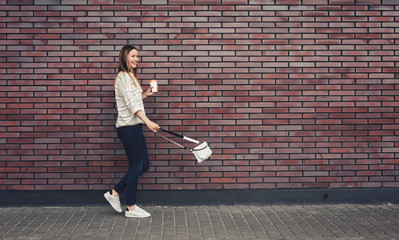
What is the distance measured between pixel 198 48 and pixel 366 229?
2.94m

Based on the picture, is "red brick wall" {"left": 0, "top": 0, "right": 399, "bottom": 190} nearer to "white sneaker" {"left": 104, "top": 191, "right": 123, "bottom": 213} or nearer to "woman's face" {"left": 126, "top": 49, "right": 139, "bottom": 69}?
"white sneaker" {"left": 104, "top": 191, "right": 123, "bottom": 213}

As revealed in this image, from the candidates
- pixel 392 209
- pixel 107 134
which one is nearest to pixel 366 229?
pixel 392 209

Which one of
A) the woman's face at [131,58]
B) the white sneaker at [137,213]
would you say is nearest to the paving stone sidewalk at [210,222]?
the white sneaker at [137,213]

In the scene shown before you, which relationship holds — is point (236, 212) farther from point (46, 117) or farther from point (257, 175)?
point (46, 117)

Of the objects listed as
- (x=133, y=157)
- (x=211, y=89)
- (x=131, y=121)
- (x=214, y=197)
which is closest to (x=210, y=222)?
(x=214, y=197)

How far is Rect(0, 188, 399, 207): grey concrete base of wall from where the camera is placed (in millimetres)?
6273

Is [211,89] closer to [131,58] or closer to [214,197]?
[131,58]

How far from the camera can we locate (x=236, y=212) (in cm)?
600

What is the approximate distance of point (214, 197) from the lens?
6324 millimetres

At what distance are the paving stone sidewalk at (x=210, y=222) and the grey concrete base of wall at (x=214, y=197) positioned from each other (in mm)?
89

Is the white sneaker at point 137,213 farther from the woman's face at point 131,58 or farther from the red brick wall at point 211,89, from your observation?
the woman's face at point 131,58

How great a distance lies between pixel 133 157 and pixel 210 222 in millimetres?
1154

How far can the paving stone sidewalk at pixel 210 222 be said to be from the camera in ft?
16.4

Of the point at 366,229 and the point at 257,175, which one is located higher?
the point at 257,175
